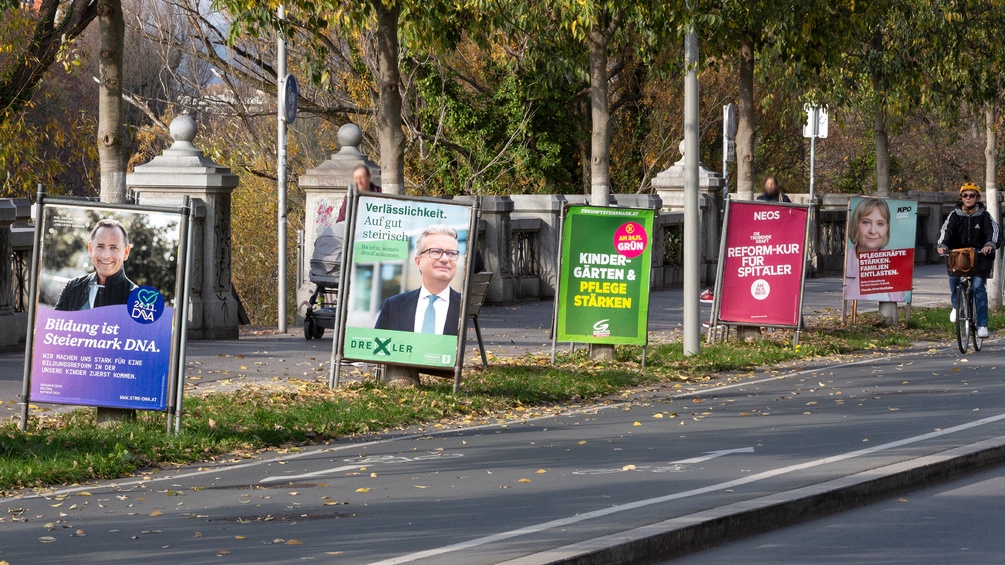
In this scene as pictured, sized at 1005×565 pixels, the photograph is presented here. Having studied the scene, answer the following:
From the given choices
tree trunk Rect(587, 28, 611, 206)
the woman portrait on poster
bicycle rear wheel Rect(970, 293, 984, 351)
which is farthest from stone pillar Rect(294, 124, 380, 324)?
bicycle rear wheel Rect(970, 293, 984, 351)

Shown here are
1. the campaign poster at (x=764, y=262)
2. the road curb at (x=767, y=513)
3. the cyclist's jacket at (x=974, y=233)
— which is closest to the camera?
the road curb at (x=767, y=513)

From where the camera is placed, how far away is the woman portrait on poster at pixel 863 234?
1928cm

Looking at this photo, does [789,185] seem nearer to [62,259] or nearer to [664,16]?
[664,16]

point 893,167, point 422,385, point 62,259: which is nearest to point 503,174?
point 893,167

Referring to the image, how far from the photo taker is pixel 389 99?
1506cm

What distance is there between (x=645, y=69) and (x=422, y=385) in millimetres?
25965

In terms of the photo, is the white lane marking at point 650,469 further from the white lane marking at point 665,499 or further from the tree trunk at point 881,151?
the tree trunk at point 881,151

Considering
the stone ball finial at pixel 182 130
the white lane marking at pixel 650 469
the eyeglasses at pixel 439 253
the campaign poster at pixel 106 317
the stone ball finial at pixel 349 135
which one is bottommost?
the white lane marking at pixel 650 469

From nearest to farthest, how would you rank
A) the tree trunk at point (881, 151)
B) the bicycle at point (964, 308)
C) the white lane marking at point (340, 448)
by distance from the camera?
the white lane marking at point (340, 448)
the bicycle at point (964, 308)
the tree trunk at point (881, 151)

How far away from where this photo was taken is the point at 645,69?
3781 cm

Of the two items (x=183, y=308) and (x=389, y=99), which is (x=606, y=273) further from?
(x=183, y=308)

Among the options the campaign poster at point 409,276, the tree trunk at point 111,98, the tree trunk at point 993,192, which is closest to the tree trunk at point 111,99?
the tree trunk at point 111,98

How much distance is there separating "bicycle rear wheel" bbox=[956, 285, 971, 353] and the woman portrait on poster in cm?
235

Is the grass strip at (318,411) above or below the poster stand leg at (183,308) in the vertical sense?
below
